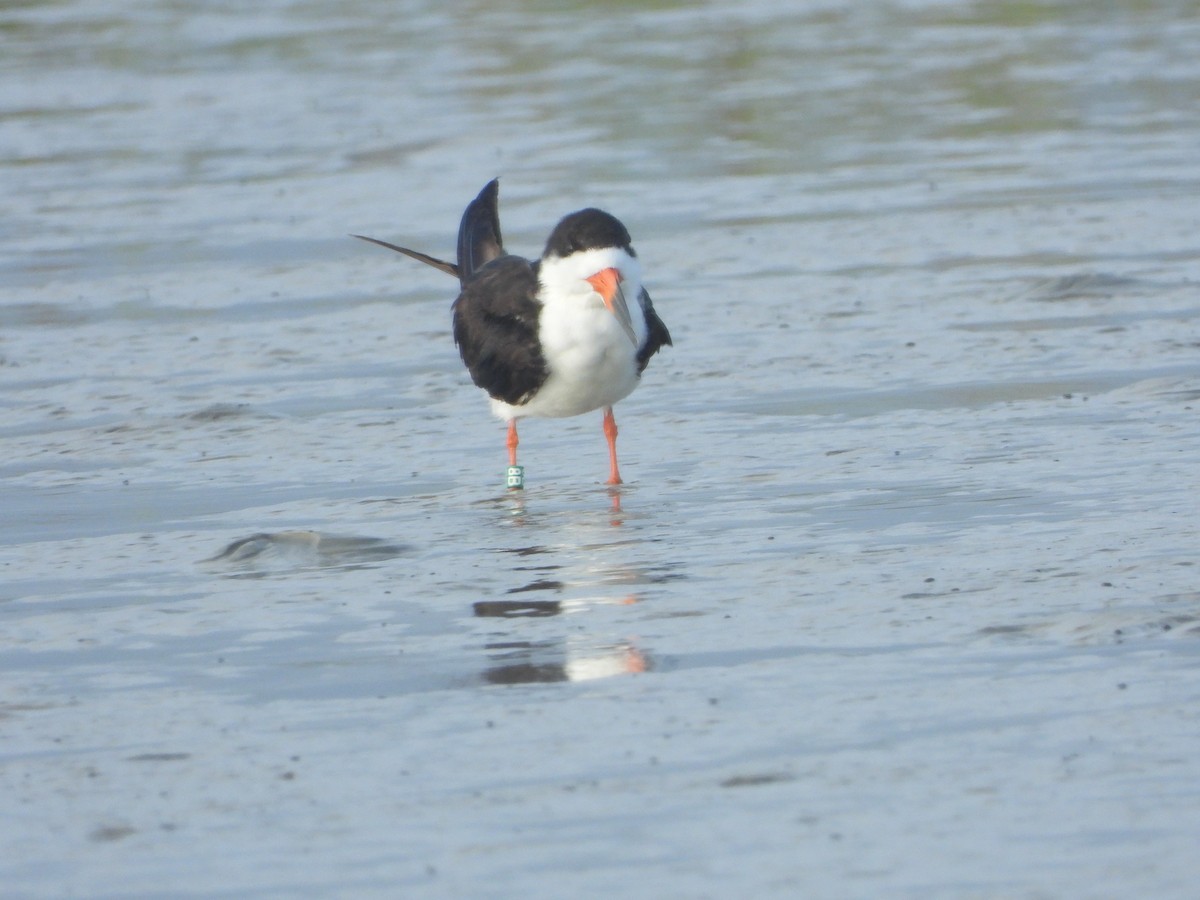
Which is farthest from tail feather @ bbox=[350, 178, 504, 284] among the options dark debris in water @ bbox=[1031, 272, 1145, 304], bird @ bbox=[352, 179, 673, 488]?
dark debris in water @ bbox=[1031, 272, 1145, 304]

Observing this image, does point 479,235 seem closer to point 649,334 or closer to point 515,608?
point 649,334

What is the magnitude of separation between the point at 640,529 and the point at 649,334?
3.40 ft

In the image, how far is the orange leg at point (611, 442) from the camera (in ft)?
27.4

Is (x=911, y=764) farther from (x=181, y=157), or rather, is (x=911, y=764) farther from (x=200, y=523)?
(x=181, y=157)

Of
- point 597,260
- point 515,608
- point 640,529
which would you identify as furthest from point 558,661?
point 597,260

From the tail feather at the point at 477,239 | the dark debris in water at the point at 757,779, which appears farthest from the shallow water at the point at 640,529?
the tail feather at the point at 477,239

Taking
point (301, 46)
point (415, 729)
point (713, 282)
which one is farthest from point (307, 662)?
point (301, 46)

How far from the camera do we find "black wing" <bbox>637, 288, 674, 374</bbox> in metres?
8.24

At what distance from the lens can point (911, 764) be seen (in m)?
4.99

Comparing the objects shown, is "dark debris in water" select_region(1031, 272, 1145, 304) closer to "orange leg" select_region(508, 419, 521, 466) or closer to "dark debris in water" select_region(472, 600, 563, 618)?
"orange leg" select_region(508, 419, 521, 466)

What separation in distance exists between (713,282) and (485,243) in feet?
9.17

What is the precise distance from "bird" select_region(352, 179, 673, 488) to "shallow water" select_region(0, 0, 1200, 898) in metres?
0.36

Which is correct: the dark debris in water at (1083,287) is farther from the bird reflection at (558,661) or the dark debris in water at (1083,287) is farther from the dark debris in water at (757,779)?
the dark debris in water at (757,779)

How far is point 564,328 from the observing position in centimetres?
800
